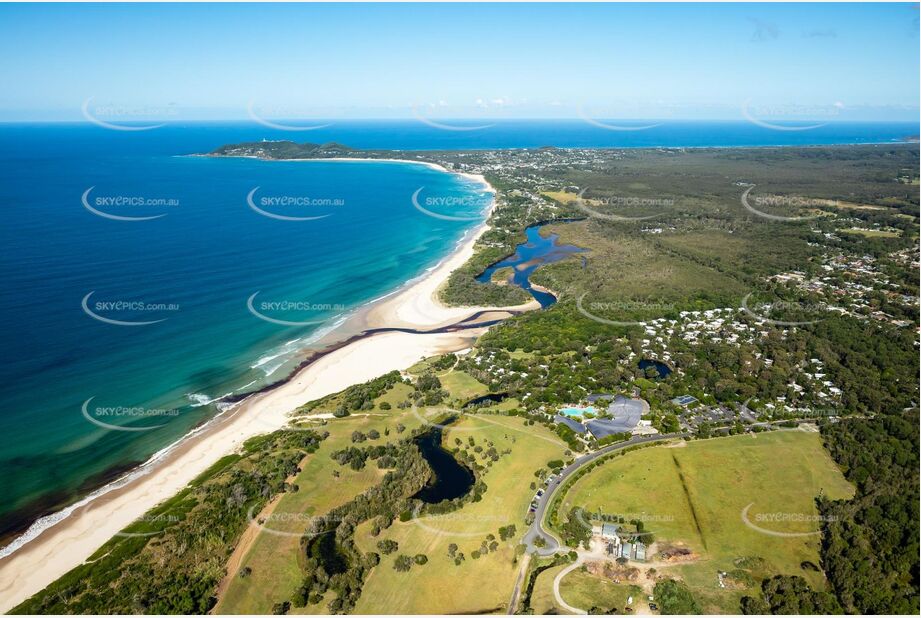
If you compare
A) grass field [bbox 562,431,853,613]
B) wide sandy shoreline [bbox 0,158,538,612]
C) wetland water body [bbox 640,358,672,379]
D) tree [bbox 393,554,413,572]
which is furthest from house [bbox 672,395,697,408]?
tree [bbox 393,554,413,572]

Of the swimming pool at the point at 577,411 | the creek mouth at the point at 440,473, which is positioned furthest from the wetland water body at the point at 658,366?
the creek mouth at the point at 440,473

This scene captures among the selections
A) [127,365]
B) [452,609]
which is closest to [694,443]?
[452,609]

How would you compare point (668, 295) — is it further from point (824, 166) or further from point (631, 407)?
point (824, 166)

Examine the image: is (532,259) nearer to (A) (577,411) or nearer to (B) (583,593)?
(A) (577,411)

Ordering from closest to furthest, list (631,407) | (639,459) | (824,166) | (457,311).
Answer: (639,459) < (631,407) < (457,311) < (824,166)

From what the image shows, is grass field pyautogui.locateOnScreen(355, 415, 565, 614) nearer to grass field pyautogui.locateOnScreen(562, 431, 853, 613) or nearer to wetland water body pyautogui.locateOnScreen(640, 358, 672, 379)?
grass field pyautogui.locateOnScreen(562, 431, 853, 613)
